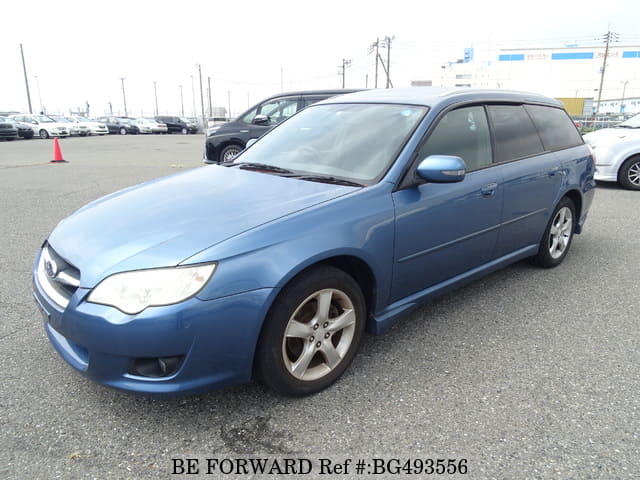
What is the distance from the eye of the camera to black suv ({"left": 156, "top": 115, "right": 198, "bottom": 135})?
130 feet

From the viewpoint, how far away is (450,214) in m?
3.04

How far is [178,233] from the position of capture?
2279 mm

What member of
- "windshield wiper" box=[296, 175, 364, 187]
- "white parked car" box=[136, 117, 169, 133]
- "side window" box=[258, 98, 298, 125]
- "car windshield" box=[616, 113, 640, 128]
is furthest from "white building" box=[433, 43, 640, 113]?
"windshield wiper" box=[296, 175, 364, 187]

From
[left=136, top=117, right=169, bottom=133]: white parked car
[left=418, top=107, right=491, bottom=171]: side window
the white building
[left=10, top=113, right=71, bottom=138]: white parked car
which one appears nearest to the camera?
[left=418, top=107, right=491, bottom=171]: side window

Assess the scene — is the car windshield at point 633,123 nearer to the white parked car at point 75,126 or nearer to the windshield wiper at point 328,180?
the windshield wiper at point 328,180

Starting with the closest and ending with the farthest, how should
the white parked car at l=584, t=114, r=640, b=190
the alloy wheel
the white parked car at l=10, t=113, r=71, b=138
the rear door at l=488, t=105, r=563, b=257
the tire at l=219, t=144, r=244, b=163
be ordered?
the alloy wheel → the rear door at l=488, t=105, r=563, b=257 → the white parked car at l=584, t=114, r=640, b=190 → the tire at l=219, t=144, r=244, b=163 → the white parked car at l=10, t=113, r=71, b=138

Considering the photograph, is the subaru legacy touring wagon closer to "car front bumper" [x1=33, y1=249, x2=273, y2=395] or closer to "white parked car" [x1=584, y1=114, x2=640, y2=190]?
"car front bumper" [x1=33, y1=249, x2=273, y2=395]

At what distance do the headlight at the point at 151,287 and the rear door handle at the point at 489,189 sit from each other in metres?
2.06

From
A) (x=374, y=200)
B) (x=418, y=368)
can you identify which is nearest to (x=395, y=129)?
(x=374, y=200)

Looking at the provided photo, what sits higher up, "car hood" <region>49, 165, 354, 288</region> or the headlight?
"car hood" <region>49, 165, 354, 288</region>

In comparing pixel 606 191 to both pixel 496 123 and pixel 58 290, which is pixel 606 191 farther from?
pixel 58 290

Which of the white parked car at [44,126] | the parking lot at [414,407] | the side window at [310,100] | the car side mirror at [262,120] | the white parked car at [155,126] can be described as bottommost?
the white parked car at [155,126]

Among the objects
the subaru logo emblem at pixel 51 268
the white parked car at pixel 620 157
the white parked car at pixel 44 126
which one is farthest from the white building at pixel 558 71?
the subaru logo emblem at pixel 51 268

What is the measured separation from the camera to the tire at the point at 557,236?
4.27 meters
